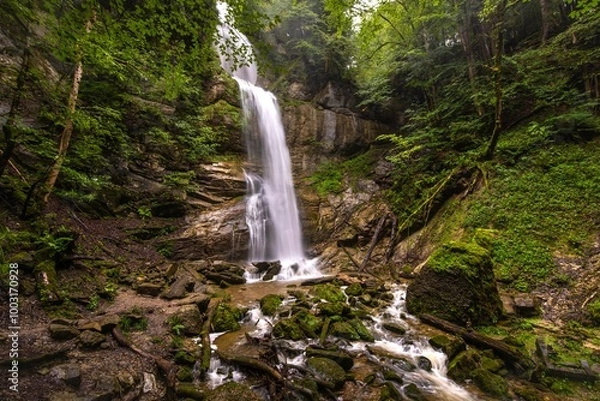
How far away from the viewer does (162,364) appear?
3906mm

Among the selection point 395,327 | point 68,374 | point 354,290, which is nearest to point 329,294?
point 354,290

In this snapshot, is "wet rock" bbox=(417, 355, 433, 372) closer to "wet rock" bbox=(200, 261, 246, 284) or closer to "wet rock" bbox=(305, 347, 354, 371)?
"wet rock" bbox=(305, 347, 354, 371)

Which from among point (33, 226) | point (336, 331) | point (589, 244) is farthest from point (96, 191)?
point (589, 244)

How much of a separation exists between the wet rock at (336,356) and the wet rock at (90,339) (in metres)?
3.09

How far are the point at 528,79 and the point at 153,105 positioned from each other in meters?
14.3

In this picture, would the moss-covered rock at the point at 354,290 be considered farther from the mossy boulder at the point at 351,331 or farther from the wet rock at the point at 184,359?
the wet rock at the point at 184,359

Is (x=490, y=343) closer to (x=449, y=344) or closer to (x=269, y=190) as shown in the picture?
(x=449, y=344)

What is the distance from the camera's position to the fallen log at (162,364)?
138 inches

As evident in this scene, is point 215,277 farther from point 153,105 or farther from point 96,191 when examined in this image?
point 153,105

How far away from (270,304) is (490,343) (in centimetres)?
429

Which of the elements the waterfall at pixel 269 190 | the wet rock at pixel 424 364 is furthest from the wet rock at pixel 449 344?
the waterfall at pixel 269 190

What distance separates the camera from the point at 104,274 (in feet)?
21.7

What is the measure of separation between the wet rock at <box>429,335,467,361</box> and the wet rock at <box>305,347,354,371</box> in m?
1.63

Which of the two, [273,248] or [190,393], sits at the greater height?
[273,248]
